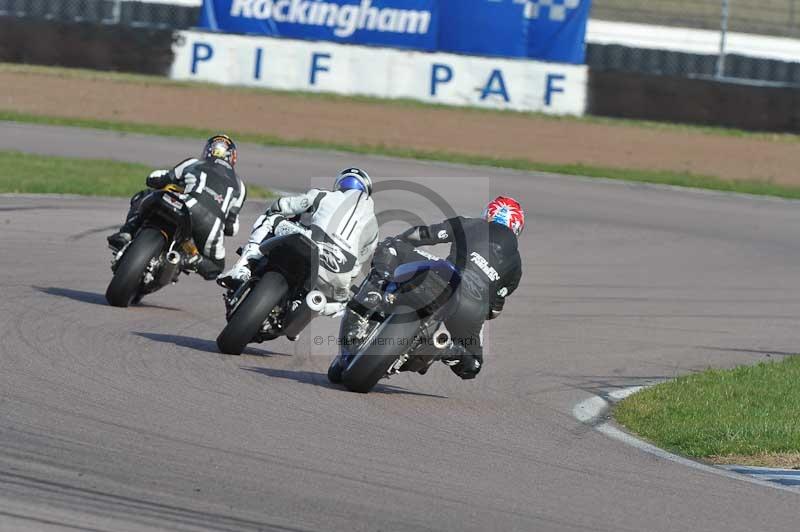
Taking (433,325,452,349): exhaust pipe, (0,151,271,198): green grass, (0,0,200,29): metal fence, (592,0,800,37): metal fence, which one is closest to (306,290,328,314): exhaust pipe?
(433,325,452,349): exhaust pipe

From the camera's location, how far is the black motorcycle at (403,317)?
26.3ft

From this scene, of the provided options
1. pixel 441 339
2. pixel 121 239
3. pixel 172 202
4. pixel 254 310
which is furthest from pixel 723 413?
pixel 121 239

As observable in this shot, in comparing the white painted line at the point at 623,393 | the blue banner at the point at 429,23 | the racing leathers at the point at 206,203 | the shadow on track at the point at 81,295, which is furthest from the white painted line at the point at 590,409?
the blue banner at the point at 429,23

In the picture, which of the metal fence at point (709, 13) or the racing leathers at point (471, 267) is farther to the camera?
the metal fence at point (709, 13)

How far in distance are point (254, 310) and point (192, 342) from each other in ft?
3.34

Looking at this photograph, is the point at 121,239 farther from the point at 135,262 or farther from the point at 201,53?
the point at 201,53

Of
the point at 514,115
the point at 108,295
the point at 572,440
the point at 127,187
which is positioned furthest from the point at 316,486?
the point at 514,115

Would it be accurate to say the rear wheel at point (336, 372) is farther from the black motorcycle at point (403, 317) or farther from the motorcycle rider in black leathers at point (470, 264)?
the motorcycle rider in black leathers at point (470, 264)

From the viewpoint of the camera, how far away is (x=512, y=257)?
8.60m

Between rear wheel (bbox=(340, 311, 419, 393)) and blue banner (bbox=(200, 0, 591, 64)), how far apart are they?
20416 millimetres

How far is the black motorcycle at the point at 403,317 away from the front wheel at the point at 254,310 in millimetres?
678

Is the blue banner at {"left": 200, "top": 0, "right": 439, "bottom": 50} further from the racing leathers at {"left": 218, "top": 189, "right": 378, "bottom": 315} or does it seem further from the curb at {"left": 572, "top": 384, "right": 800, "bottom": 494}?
the curb at {"left": 572, "top": 384, "right": 800, "bottom": 494}

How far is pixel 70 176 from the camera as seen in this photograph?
60.6 feet

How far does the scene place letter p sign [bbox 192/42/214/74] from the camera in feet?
95.1
